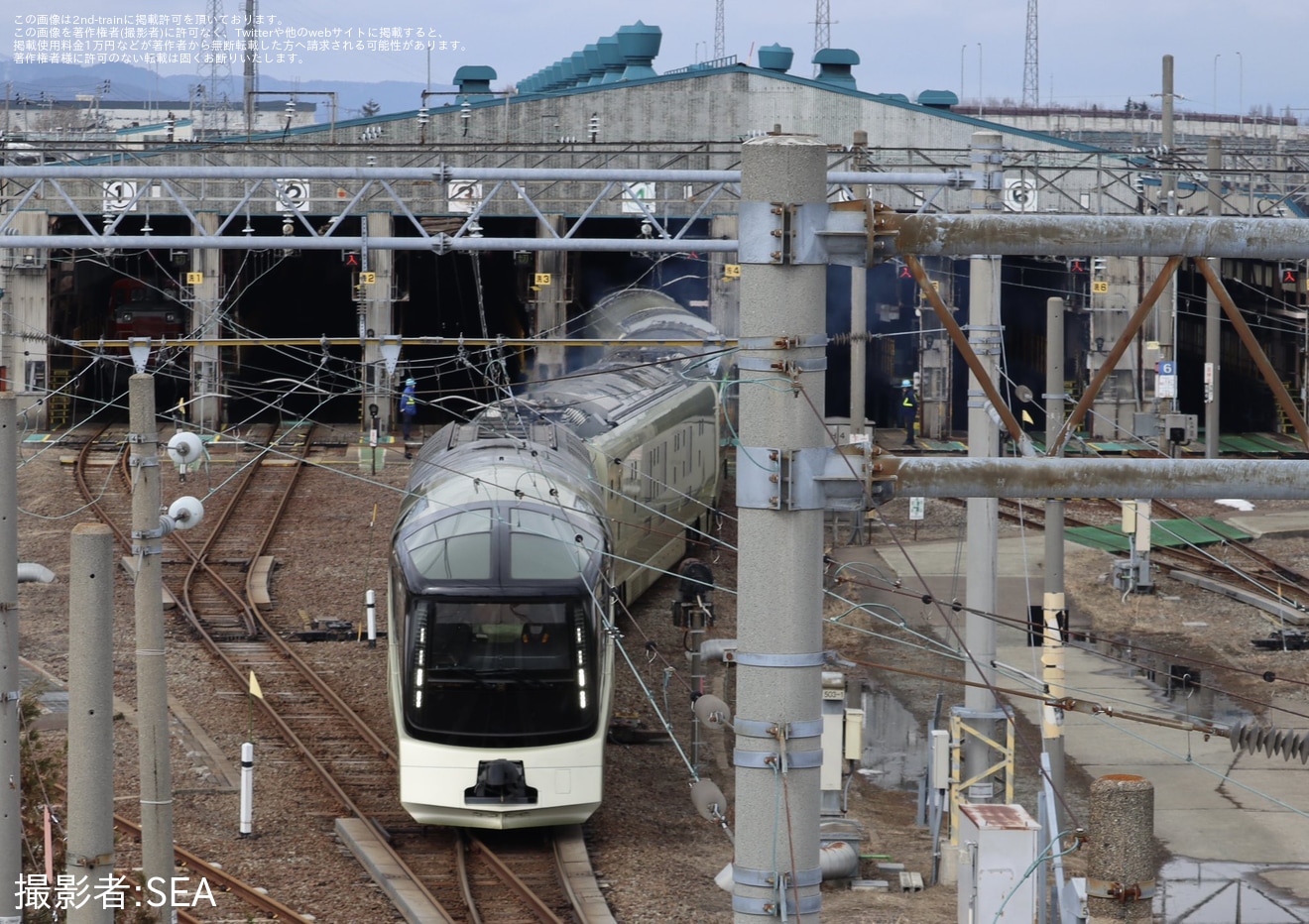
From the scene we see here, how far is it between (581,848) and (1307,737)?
8.16 m

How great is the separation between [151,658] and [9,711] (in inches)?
51.0

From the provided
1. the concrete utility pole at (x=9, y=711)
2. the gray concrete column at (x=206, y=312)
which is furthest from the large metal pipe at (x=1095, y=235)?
the gray concrete column at (x=206, y=312)

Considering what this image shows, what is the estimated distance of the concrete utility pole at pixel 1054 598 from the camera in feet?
40.5

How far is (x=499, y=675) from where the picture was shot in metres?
14.0

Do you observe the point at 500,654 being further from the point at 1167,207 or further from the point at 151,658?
the point at 1167,207

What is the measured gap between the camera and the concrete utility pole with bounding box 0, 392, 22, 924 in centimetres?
938

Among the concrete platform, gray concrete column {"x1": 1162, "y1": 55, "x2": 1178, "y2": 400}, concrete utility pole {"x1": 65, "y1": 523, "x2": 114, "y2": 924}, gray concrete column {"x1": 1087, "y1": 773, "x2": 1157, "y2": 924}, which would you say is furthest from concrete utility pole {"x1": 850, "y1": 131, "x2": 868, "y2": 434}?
concrete utility pole {"x1": 65, "y1": 523, "x2": 114, "y2": 924}

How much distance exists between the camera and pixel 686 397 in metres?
24.8

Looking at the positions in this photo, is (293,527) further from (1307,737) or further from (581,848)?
(1307,737)

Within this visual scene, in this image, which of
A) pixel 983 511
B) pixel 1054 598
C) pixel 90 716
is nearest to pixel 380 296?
pixel 1054 598

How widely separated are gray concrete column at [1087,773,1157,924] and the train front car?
4940mm

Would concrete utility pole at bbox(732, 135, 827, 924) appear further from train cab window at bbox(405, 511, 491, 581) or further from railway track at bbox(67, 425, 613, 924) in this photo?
train cab window at bbox(405, 511, 491, 581)

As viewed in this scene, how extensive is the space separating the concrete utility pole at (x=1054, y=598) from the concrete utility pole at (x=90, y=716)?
579 centimetres

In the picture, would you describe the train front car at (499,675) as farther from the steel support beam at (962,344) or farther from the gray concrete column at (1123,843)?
the steel support beam at (962,344)
